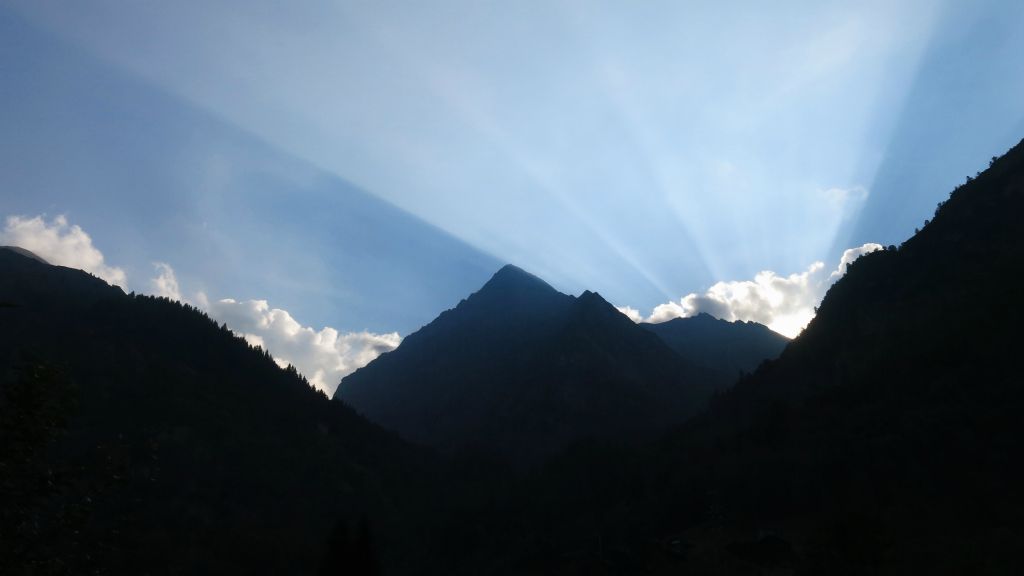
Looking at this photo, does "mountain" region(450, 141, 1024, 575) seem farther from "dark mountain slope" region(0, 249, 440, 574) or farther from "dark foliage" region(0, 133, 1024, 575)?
"dark mountain slope" region(0, 249, 440, 574)

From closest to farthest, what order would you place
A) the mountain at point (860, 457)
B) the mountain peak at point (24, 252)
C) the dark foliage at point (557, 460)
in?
the dark foliage at point (557, 460) < the mountain at point (860, 457) < the mountain peak at point (24, 252)

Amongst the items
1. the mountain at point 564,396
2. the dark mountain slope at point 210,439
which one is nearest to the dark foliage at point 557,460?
the dark mountain slope at point 210,439

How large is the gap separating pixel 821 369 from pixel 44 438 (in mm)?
92027

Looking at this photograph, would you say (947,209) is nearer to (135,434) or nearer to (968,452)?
(968,452)

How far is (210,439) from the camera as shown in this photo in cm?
10738

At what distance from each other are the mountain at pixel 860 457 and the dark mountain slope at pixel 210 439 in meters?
23.9

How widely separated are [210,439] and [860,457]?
8941cm

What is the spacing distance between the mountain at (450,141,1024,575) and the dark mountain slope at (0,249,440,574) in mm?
23920

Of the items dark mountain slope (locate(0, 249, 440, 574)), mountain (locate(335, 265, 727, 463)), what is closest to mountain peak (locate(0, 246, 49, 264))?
dark mountain slope (locate(0, 249, 440, 574))

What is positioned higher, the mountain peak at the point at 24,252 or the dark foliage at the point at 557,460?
the mountain peak at the point at 24,252

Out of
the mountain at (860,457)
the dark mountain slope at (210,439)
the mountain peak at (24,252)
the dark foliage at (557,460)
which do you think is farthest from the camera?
the mountain peak at (24,252)

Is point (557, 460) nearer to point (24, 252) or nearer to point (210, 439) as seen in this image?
point (210, 439)

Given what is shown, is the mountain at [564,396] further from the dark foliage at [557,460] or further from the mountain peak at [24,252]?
the mountain peak at [24,252]

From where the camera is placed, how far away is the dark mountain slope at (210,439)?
7725 cm
